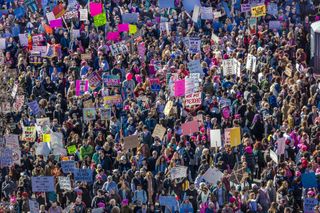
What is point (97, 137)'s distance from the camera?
4278 centimetres

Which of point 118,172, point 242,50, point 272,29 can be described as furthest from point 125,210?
point 272,29

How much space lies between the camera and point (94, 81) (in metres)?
46.8

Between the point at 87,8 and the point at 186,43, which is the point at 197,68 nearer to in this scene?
the point at 186,43

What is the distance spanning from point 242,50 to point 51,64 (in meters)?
5.58

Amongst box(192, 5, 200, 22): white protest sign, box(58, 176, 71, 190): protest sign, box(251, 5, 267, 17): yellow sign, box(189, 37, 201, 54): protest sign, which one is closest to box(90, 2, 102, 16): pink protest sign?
box(192, 5, 200, 22): white protest sign

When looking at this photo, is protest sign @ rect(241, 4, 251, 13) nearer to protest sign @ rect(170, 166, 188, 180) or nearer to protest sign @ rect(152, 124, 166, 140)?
protest sign @ rect(152, 124, 166, 140)

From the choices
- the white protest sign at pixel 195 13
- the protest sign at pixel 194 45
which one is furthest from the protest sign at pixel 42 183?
the white protest sign at pixel 195 13

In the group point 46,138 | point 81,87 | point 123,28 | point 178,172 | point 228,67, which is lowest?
point 178,172

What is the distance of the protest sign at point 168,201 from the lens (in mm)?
39656

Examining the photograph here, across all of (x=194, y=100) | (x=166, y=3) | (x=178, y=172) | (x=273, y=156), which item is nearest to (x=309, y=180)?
(x=273, y=156)

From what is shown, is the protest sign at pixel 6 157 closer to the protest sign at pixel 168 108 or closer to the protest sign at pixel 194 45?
the protest sign at pixel 168 108

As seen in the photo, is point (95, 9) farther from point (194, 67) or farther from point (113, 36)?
point (194, 67)

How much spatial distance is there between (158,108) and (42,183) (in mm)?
5325

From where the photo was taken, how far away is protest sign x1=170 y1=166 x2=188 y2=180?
40.6 meters
